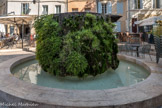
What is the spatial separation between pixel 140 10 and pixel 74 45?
61.8ft

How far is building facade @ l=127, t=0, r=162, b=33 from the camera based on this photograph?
19641 millimetres

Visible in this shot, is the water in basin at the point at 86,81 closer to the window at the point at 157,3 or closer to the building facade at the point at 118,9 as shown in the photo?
the building facade at the point at 118,9

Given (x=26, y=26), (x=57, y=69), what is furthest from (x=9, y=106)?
(x=26, y=26)

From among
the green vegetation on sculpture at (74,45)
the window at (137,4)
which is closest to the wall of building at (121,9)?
the window at (137,4)

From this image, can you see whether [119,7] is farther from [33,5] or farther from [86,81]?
[86,81]

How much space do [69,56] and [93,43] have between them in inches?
29.6

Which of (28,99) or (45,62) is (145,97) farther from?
(45,62)

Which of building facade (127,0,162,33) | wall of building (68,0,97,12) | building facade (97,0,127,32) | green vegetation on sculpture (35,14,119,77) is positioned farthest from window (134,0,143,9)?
green vegetation on sculpture (35,14,119,77)

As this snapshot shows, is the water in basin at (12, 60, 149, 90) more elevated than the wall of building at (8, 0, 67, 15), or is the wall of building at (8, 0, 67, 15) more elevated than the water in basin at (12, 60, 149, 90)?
the wall of building at (8, 0, 67, 15)

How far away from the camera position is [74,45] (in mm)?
3904

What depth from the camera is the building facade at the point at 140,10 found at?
64.4ft

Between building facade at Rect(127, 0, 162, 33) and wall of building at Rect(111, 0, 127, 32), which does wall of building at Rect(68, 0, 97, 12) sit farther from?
building facade at Rect(127, 0, 162, 33)

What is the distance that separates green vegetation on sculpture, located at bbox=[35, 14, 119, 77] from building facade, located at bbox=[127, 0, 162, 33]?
1681cm

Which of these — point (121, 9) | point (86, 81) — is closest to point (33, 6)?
point (121, 9)
